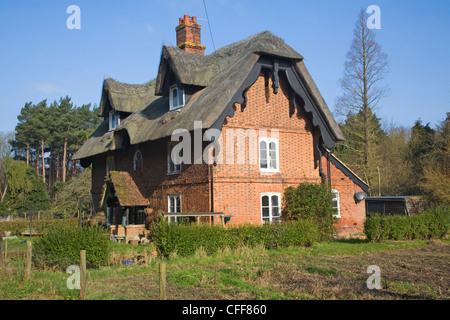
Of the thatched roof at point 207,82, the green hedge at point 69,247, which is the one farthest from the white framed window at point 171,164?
the green hedge at point 69,247

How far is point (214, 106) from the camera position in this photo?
1695 cm

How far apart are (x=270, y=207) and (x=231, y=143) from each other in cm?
330

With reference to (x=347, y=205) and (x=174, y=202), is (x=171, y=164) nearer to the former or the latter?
(x=174, y=202)

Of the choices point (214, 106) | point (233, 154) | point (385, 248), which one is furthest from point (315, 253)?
point (214, 106)

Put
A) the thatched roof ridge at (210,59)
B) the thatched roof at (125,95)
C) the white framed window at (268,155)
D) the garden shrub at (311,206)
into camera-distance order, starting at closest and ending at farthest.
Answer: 1. the garden shrub at (311,206)
2. the thatched roof ridge at (210,59)
3. the white framed window at (268,155)
4. the thatched roof at (125,95)

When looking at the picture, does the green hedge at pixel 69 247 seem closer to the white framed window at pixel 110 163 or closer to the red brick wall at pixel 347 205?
the red brick wall at pixel 347 205

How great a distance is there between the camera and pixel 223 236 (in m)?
14.9

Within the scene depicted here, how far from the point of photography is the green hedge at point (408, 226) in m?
18.0

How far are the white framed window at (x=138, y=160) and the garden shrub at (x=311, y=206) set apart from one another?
7.86m

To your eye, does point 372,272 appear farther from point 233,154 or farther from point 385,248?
point 233,154

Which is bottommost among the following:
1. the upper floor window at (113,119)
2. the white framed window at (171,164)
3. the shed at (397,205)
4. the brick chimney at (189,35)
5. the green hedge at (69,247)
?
the green hedge at (69,247)

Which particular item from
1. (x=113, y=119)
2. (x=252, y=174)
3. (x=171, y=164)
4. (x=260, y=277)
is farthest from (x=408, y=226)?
(x=113, y=119)

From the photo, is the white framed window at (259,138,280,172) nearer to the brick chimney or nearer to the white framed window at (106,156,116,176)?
the brick chimney

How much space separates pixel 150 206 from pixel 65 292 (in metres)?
12.5
